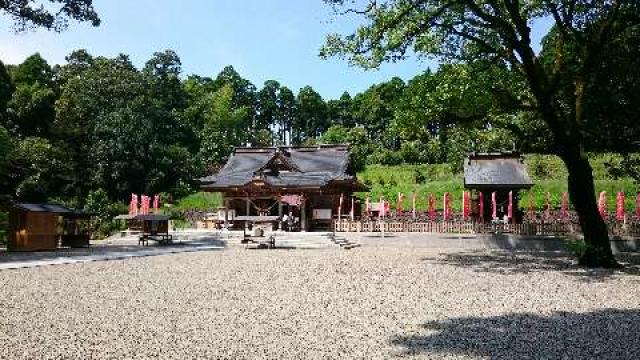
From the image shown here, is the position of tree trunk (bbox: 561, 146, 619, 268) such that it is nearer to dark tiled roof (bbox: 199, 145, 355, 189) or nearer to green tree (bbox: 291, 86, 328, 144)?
dark tiled roof (bbox: 199, 145, 355, 189)

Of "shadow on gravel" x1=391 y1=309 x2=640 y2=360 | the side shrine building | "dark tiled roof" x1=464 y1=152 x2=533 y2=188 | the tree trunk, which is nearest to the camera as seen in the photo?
"shadow on gravel" x1=391 y1=309 x2=640 y2=360

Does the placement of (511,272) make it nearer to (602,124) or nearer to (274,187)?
(602,124)

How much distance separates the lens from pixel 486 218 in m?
29.9

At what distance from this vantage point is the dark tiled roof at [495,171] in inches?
1135

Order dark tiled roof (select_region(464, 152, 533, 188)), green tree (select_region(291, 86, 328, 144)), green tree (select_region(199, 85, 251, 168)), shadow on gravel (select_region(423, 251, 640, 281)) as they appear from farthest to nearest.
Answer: green tree (select_region(291, 86, 328, 144)) → green tree (select_region(199, 85, 251, 168)) → dark tiled roof (select_region(464, 152, 533, 188)) → shadow on gravel (select_region(423, 251, 640, 281))

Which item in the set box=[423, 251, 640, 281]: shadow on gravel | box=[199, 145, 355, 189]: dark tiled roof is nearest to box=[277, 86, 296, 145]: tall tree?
box=[199, 145, 355, 189]: dark tiled roof

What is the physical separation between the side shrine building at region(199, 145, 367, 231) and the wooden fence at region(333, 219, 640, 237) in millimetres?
5355

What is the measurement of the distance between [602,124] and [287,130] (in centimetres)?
8714

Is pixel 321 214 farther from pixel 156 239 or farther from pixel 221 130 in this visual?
pixel 221 130

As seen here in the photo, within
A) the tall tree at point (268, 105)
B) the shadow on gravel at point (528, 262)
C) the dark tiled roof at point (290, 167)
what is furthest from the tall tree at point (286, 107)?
the shadow on gravel at point (528, 262)

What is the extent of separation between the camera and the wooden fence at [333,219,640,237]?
22.9m

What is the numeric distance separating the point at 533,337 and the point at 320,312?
12.3 ft

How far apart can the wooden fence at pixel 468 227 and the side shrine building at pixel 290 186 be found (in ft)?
17.6

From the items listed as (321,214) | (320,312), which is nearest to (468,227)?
(321,214)
